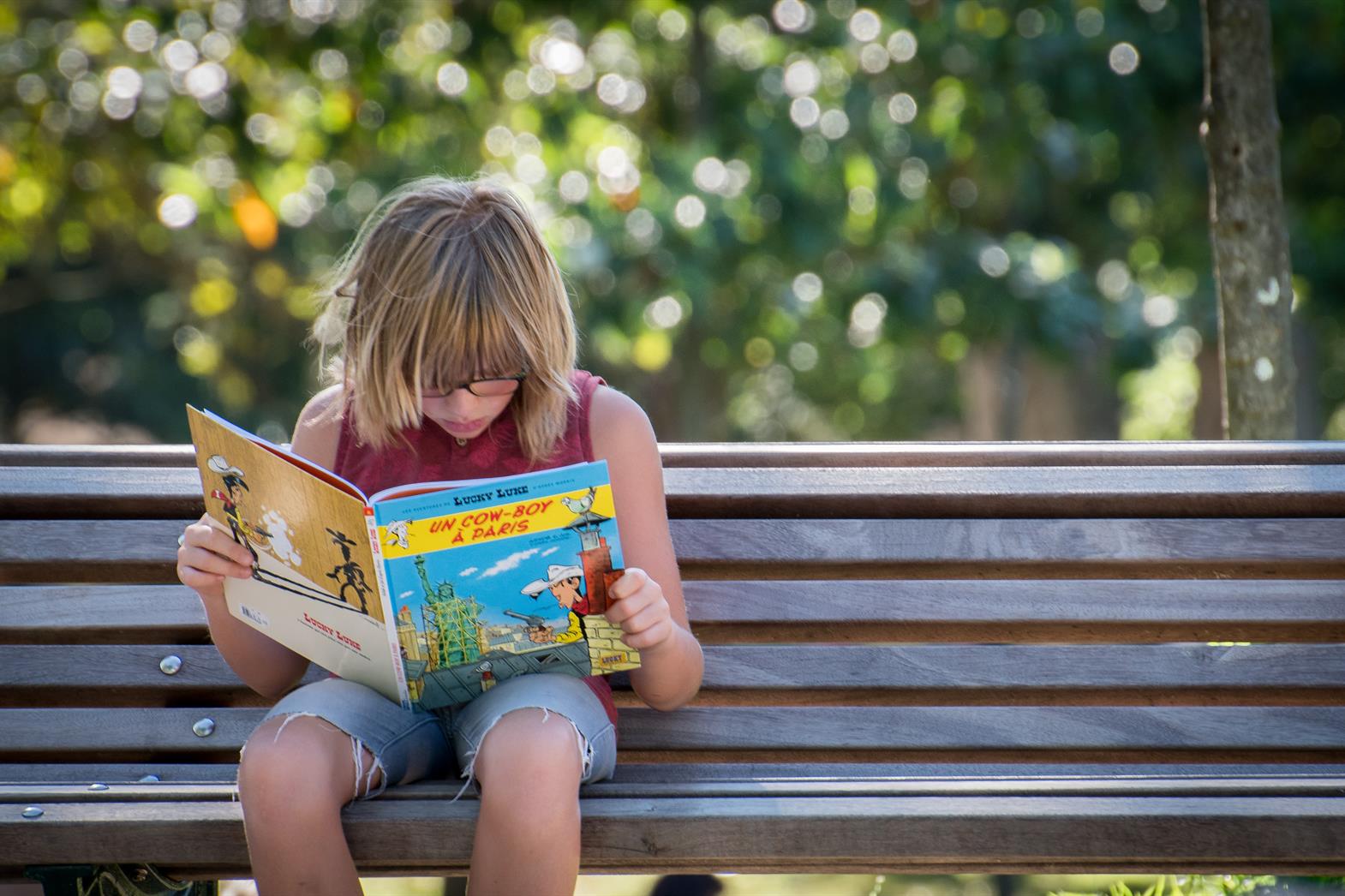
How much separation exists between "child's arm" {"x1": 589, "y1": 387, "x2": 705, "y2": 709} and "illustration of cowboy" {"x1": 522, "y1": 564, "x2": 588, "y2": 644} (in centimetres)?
10

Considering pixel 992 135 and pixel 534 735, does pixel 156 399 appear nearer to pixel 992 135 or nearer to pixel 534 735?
pixel 992 135

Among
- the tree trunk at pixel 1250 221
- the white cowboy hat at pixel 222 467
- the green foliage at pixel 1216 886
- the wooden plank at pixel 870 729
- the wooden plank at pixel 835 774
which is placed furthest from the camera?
the tree trunk at pixel 1250 221

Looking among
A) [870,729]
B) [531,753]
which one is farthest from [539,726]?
[870,729]

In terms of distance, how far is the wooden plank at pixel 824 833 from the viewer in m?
1.87

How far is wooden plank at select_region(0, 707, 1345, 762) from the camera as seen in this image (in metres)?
2.31

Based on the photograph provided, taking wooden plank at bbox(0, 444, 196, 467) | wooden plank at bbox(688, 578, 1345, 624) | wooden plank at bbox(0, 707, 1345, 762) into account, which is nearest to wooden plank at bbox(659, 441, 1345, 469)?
wooden plank at bbox(688, 578, 1345, 624)

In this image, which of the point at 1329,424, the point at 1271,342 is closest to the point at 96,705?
the point at 1271,342

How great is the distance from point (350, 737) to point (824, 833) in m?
0.69

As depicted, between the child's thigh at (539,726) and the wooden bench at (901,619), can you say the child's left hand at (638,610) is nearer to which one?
the child's thigh at (539,726)

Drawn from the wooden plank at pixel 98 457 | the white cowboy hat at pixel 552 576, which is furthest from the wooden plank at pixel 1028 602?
the wooden plank at pixel 98 457

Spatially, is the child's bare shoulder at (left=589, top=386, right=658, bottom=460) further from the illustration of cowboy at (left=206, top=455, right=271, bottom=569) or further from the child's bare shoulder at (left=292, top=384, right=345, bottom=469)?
the illustration of cowboy at (left=206, top=455, right=271, bottom=569)

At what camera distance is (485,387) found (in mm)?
1986

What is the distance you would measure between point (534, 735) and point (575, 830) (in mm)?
138

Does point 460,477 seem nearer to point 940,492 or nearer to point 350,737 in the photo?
point 350,737
